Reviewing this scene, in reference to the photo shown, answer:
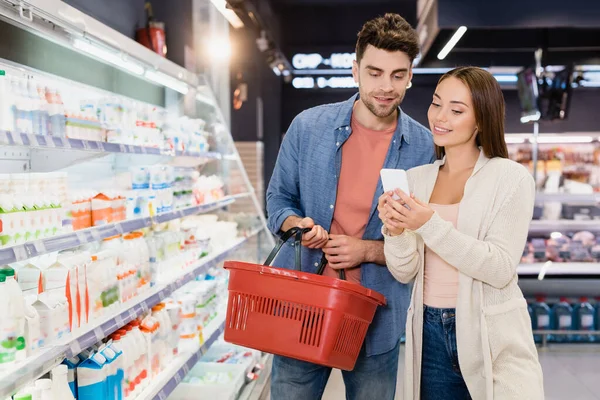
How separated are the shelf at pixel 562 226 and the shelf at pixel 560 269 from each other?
1.37ft

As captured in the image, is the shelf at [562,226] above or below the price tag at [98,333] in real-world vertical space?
below

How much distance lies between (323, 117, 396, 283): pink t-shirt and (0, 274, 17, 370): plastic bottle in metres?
1.16

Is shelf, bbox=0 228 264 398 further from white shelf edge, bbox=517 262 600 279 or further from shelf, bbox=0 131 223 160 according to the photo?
white shelf edge, bbox=517 262 600 279

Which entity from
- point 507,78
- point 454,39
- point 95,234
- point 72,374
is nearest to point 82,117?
point 95,234

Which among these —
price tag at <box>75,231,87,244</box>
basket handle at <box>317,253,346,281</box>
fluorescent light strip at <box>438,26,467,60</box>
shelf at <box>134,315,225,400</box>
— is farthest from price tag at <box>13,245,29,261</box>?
fluorescent light strip at <box>438,26,467,60</box>

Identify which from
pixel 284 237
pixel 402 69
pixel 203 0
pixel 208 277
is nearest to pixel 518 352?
pixel 284 237

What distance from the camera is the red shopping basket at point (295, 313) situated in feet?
6.73

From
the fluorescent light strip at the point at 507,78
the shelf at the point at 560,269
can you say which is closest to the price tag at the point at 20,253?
the shelf at the point at 560,269

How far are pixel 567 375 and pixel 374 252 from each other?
13.3 feet

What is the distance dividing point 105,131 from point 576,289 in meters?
5.42

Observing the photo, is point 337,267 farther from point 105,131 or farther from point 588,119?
point 588,119

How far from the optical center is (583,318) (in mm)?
6488

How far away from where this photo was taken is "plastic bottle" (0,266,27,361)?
211cm

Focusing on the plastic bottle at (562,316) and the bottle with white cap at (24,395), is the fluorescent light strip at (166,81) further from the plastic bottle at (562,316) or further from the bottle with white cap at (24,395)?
the plastic bottle at (562,316)
